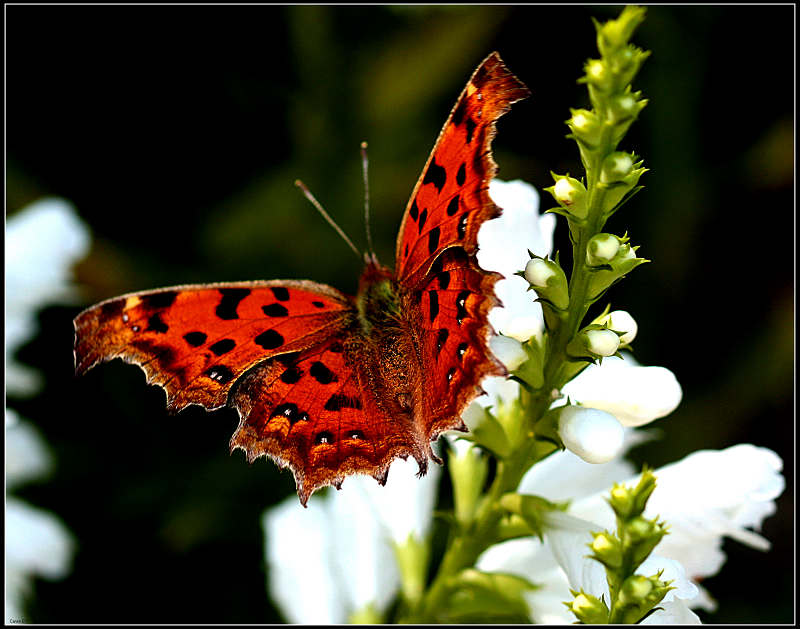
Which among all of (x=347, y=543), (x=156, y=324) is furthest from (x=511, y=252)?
(x=347, y=543)

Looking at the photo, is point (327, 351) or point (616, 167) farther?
point (327, 351)

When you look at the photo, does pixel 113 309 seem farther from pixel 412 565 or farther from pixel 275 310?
pixel 412 565

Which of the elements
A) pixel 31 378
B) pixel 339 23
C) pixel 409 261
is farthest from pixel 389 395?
pixel 339 23

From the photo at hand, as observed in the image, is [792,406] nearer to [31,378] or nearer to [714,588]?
[714,588]

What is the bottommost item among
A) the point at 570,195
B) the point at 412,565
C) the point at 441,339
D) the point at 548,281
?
the point at 412,565

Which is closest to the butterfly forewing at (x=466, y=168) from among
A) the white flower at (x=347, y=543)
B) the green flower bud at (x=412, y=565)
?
the white flower at (x=347, y=543)

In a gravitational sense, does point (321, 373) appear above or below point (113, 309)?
Result: below
